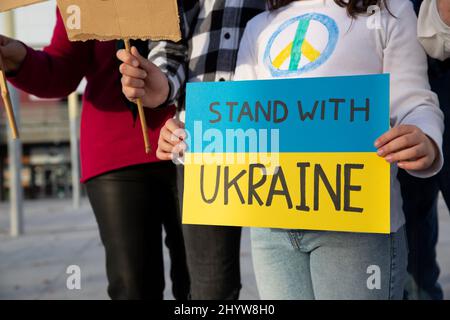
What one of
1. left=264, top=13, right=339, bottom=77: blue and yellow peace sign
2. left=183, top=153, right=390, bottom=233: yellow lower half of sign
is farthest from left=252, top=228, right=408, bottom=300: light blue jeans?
left=264, top=13, right=339, bottom=77: blue and yellow peace sign

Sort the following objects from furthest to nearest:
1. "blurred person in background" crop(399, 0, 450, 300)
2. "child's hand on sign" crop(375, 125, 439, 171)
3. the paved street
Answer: the paved street → "blurred person in background" crop(399, 0, 450, 300) → "child's hand on sign" crop(375, 125, 439, 171)

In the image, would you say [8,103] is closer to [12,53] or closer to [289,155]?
[12,53]

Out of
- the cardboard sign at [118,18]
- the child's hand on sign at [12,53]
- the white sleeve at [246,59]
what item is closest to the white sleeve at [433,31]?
the white sleeve at [246,59]

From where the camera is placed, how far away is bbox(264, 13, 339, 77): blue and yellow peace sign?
1091 mm

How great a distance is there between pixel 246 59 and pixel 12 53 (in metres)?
0.64

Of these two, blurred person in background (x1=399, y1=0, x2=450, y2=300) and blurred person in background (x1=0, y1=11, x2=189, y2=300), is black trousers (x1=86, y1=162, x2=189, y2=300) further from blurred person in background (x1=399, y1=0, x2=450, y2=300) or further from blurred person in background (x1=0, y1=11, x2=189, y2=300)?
blurred person in background (x1=399, y1=0, x2=450, y2=300)

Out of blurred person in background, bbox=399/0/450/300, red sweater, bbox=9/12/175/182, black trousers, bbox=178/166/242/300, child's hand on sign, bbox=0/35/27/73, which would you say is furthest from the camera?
red sweater, bbox=9/12/175/182

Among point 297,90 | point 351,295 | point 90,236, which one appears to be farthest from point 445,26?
point 90,236

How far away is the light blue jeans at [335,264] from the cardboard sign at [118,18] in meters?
0.57

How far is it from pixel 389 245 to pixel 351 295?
0.49 feet

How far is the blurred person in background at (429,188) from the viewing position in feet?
3.34

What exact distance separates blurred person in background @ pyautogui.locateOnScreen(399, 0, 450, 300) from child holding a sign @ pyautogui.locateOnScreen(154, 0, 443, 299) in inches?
1.9

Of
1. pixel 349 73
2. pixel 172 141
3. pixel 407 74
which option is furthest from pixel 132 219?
pixel 407 74

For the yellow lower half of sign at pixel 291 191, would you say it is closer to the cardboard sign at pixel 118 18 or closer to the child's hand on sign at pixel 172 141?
the child's hand on sign at pixel 172 141
